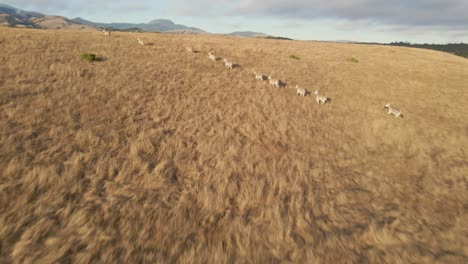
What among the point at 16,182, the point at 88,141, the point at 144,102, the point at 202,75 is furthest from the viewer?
the point at 202,75

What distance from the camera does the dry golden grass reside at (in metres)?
5.74

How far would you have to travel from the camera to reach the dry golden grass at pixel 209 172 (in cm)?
574

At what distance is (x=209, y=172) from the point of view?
8.89 m

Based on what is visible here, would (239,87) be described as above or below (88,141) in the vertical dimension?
above

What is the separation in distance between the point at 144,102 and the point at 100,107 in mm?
2491

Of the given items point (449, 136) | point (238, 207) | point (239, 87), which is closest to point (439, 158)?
point (449, 136)

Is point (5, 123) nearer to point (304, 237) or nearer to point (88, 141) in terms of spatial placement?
point (88, 141)

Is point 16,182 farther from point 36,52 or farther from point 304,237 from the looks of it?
point 36,52

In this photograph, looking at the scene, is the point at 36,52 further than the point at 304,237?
Yes

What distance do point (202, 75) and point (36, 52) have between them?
1413 cm

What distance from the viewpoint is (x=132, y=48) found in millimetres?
27266

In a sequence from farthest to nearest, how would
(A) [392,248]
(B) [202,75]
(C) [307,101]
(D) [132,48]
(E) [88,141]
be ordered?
(D) [132,48]
(B) [202,75]
(C) [307,101]
(E) [88,141]
(A) [392,248]

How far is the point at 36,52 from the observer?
19828 millimetres

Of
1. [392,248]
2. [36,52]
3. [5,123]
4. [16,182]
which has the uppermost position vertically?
[36,52]
